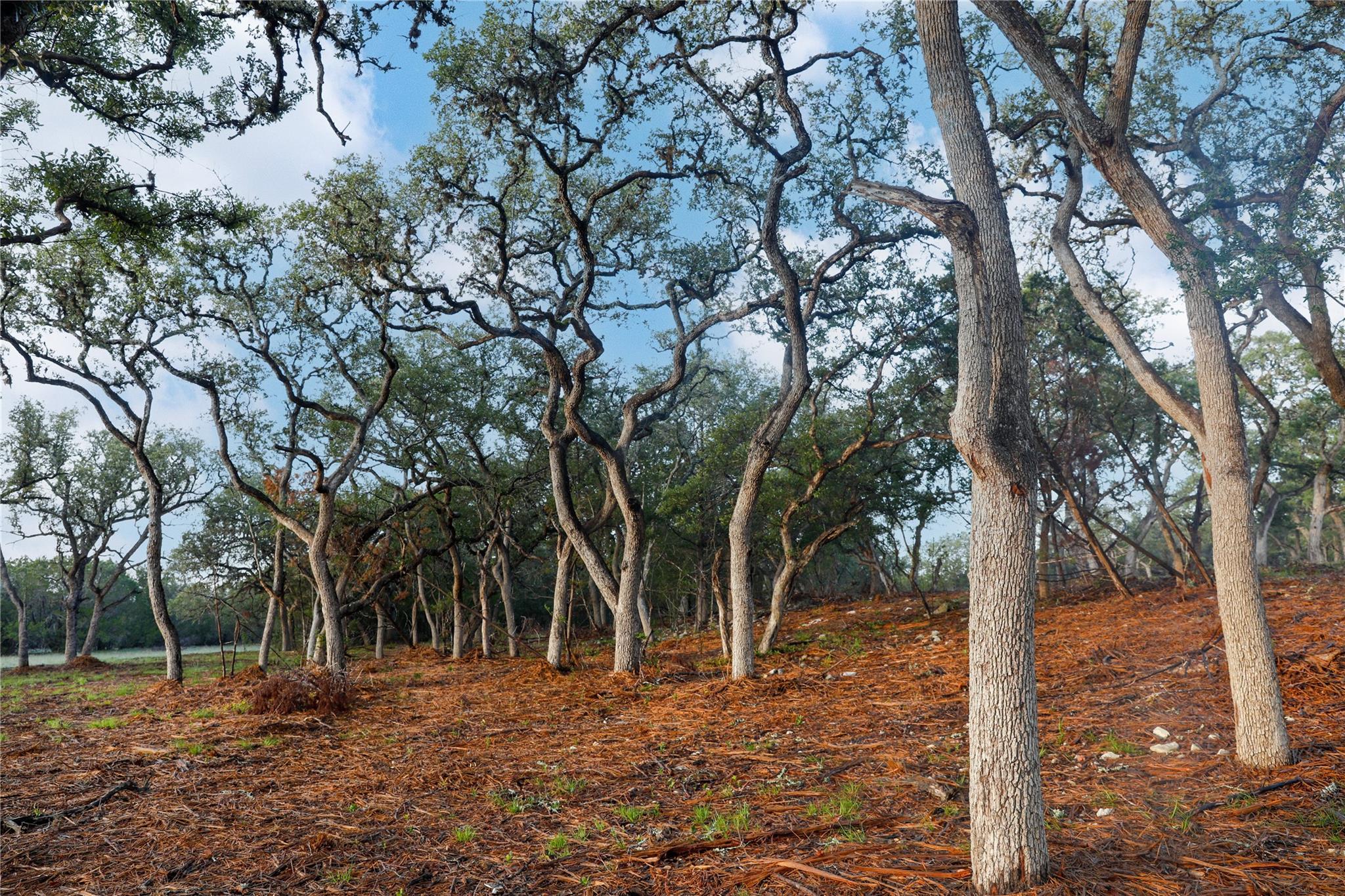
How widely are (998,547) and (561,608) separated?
12.4 meters

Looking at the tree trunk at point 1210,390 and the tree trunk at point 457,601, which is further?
the tree trunk at point 457,601

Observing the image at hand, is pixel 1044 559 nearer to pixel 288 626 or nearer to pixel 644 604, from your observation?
pixel 644 604

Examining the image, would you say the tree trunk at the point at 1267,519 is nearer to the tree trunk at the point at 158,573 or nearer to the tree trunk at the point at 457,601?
the tree trunk at the point at 457,601

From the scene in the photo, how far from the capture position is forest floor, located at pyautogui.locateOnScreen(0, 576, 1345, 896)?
15.7 feet

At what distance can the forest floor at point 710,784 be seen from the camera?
478 centimetres

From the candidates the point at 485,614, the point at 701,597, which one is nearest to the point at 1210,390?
→ the point at 701,597

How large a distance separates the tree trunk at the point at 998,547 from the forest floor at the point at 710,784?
356 mm

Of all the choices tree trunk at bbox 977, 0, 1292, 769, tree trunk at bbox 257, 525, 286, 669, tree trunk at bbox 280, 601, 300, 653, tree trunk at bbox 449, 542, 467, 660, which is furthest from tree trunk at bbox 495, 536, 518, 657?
tree trunk at bbox 977, 0, 1292, 769

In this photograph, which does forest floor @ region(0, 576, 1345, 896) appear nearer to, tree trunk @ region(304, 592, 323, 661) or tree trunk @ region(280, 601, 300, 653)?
tree trunk @ region(304, 592, 323, 661)

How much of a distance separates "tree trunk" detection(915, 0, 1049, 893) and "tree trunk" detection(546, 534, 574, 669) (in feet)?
39.1

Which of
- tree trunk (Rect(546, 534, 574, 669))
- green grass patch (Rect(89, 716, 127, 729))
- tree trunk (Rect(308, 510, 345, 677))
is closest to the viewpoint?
green grass patch (Rect(89, 716, 127, 729))

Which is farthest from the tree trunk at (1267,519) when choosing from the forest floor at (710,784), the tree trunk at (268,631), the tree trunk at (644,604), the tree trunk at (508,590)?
the tree trunk at (268,631)

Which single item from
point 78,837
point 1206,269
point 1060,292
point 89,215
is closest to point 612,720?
point 78,837

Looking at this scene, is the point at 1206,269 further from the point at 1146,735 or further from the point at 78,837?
the point at 78,837
